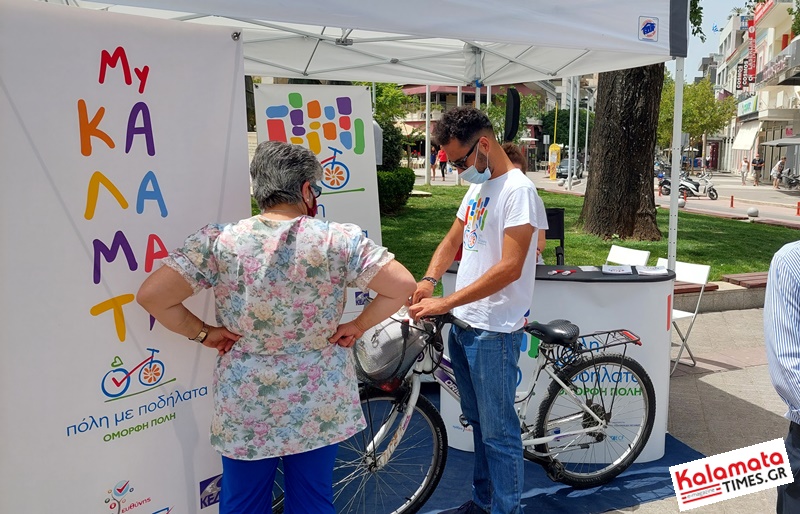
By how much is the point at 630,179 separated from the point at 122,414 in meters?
9.05

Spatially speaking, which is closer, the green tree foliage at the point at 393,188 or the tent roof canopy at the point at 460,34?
the tent roof canopy at the point at 460,34

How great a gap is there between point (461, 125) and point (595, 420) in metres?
1.78

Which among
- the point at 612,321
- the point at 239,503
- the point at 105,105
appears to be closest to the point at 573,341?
the point at 612,321

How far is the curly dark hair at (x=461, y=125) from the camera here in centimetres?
279

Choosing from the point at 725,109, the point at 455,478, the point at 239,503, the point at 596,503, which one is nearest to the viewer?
the point at 239,503

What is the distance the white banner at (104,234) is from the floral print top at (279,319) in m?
0.37

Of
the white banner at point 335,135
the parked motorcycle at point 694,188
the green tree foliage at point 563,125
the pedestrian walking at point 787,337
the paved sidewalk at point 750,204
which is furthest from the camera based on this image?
the green tree foliage at point 563,125

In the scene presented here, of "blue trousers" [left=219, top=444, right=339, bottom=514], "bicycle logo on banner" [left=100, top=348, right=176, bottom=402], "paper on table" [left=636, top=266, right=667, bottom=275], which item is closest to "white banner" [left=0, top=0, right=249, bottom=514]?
"bicycle logo on banner" [left=100, top=348, right=176, bottom=402]

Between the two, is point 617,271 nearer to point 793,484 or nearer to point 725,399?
point 793,484

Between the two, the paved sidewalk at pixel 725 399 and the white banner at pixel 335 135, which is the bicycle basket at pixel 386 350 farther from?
the white banner at pixel 335 135

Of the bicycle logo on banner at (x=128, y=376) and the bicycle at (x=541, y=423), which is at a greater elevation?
the bicycle logo on banner at (x=128, y=376)

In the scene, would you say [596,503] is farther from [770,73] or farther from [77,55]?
[770,73]

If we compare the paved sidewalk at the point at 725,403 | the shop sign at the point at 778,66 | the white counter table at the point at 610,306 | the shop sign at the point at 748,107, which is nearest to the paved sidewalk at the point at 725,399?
the paved sidewalk at the point at 725,403

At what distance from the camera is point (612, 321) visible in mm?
3750
